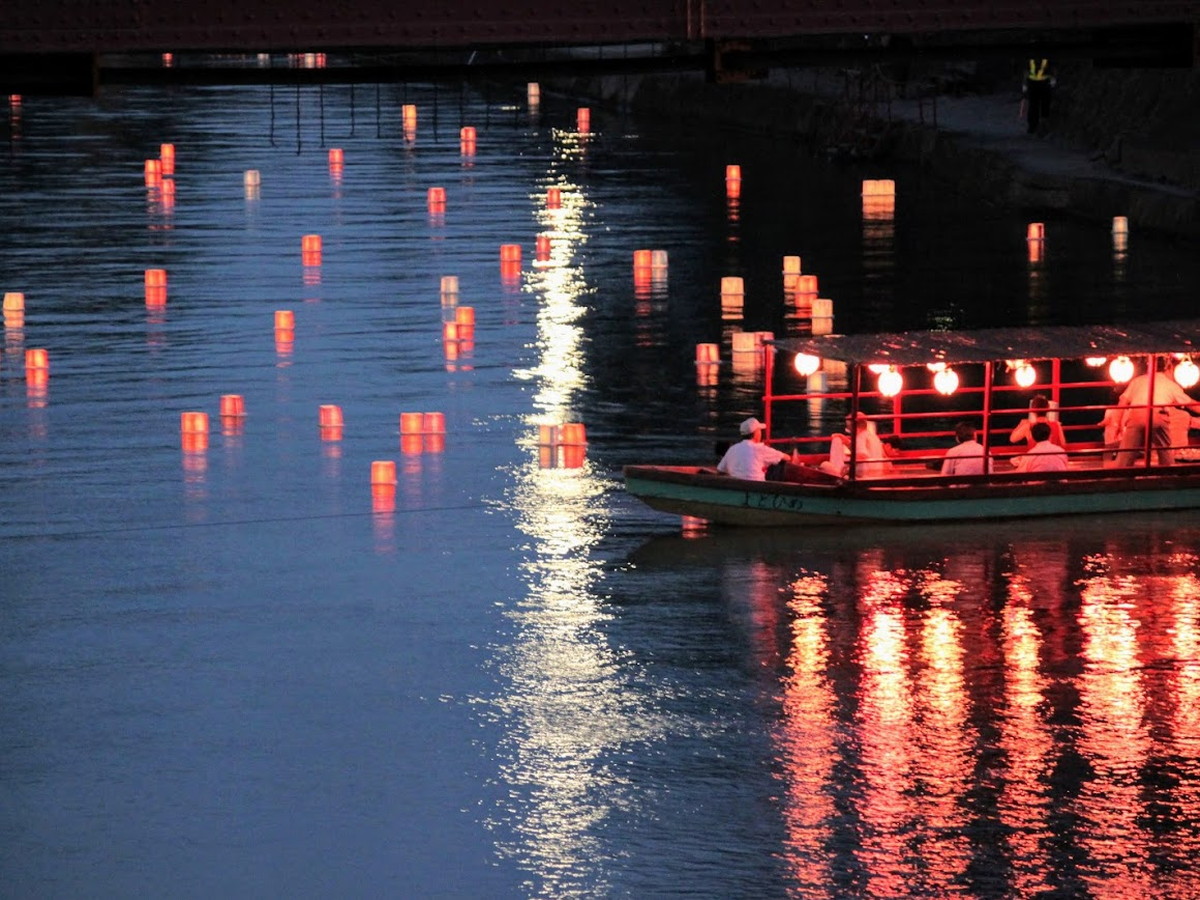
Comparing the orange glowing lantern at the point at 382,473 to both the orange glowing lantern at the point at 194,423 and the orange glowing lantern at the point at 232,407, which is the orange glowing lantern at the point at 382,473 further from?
the orange glowing lantern at the point at 232,407

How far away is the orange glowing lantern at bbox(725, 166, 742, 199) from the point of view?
2137 inches

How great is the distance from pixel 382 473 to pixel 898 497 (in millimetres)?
5695

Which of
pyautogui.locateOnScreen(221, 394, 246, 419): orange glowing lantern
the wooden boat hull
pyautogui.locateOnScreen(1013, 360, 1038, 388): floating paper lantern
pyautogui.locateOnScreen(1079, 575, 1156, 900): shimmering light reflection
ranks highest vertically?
pyautogui.locateOnScreen(1013, 360, 1038, 388): floating paper lantern

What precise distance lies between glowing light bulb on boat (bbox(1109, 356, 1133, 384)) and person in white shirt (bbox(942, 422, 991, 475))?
1914 mm

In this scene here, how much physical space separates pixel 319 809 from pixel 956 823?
4.29 metres

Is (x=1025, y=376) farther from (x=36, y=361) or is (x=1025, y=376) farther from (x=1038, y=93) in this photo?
(x=1038, y=93)

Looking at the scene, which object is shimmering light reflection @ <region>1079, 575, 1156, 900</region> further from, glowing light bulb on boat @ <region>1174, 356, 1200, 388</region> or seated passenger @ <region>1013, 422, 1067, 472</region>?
glowing light bulb on boat @ <region>1174, 356, 1200, 388</region>

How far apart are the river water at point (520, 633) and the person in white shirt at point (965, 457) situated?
2.32 feet

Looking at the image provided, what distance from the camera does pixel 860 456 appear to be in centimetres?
2517

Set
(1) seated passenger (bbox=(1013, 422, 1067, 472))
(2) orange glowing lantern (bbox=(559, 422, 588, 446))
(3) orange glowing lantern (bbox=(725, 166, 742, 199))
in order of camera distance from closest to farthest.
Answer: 1. (1) seated passenger (bbox=(1013, 422, 1067, 472))
2. (2) orange glowing lantern (bbox=(559, 422, 588, 446))
3. (3) orange glowing lantern (bbox=(725, 166, 742, 199))

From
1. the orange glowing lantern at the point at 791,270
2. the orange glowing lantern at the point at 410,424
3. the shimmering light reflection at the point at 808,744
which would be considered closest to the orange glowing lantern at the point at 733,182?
the orange glowing lantern at the point at 791,270

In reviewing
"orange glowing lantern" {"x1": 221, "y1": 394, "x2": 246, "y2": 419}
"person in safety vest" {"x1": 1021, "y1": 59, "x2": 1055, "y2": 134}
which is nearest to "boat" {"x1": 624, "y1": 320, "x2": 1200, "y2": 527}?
"orange glowing lantern" {"x1": 221, "y1": 394, "x2": 246, "y2": 419}

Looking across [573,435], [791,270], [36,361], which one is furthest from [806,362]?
[791,270]

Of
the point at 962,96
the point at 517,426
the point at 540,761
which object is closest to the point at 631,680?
the point at 540,761
